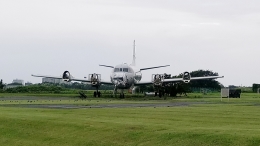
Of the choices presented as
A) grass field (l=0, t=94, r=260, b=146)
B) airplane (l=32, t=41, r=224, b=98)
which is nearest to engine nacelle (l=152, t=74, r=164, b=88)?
airplane (l=32, t=41, r=224, b=98)

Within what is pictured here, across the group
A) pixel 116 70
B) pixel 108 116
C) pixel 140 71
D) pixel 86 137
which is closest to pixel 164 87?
pixel 140 71

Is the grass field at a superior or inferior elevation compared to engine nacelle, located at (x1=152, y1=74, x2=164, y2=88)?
inferior

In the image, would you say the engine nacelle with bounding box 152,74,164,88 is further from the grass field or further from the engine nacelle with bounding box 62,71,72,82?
the grass field

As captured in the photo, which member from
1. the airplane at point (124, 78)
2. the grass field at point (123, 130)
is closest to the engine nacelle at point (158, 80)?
the airplane at point (124, 78)

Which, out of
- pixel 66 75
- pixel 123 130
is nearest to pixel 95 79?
pixel 66 75

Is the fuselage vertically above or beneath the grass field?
above

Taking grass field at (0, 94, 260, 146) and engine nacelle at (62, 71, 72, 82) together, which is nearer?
grass field at (0, 94, 260, 146)

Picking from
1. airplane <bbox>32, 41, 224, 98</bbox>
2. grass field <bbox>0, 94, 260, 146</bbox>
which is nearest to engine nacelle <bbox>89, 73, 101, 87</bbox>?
airplane <bbox>32, 41, 224, 98</bbox>

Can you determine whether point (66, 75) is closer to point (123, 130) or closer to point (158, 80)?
point (158, 80)

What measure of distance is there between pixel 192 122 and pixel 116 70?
54.9 meters

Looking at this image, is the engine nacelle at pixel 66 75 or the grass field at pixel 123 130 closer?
the grass field at pixel 123 130

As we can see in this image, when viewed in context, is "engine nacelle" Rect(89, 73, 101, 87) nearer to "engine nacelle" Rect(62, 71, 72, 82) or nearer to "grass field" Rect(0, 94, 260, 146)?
"engine nacelle" Rect(62, 71, 72, 82)

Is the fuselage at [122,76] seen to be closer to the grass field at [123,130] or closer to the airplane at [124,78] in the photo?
the airplane at [124,78]

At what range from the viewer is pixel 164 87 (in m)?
92.4
